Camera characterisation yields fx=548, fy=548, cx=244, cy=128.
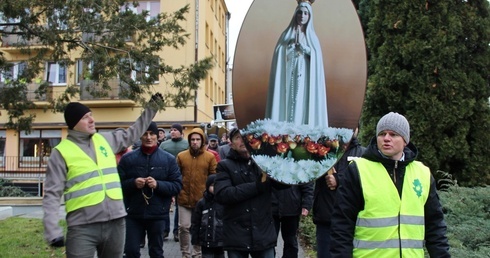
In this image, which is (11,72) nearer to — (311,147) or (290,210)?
(290,210)

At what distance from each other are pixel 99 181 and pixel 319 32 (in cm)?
219

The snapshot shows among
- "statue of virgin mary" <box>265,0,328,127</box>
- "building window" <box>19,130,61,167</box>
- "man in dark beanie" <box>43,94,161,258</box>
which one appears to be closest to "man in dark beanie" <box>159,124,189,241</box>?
"man in dark beanie" <box>43,94,161,258</box>

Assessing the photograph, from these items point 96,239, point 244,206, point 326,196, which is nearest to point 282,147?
point 244,206

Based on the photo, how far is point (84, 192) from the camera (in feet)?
14.8

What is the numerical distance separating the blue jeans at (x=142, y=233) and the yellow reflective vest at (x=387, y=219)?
Result: 3253 millimetres

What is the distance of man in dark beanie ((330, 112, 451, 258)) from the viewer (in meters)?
3.41

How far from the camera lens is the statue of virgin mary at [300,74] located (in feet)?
13.2

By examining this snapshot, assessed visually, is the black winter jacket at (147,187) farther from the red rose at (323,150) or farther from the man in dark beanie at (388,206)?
the man in dark beanie at (388,206)

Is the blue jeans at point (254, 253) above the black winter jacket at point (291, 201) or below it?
below

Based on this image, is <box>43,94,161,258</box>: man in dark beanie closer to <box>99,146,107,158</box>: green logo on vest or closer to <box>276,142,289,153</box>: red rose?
<box>99,146,107,158</box>: green logo on vest

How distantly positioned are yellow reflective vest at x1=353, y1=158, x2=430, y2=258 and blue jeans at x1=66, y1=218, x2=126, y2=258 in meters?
2.17

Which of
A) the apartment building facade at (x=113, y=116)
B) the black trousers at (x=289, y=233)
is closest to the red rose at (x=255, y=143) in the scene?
the black trousers at (x=289, y=233)

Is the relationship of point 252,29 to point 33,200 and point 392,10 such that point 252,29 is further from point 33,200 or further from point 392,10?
point 33,200

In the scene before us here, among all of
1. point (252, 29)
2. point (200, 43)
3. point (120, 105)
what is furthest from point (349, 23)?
point (120, 105)
